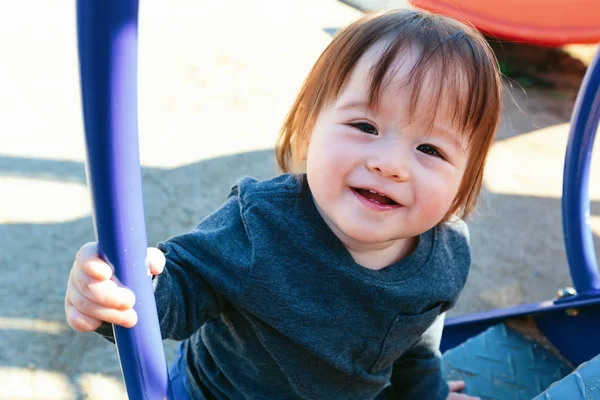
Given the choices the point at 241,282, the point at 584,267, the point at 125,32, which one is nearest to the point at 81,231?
the point at 241,282

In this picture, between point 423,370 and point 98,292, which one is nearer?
point 98,292

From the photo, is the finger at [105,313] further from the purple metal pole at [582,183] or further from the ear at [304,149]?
the purple metal pole at [582,183]

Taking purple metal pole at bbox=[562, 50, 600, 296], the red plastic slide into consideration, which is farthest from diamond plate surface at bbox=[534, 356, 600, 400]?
the red plastic slide

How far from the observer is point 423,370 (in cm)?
109

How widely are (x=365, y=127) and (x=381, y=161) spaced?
0.19 feet

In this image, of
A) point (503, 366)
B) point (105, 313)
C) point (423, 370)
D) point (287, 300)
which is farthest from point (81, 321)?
point (503, 366)

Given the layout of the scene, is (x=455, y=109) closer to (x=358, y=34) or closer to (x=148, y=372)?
(x=358, y=34)

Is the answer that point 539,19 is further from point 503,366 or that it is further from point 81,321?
point 81,321

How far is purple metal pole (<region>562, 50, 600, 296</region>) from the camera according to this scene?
127 cm

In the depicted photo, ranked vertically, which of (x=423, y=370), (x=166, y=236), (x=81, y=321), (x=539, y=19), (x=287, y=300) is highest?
(x=81, y=321)

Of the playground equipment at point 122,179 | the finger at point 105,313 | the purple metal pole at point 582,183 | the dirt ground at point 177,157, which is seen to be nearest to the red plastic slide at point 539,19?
the dirt ground at point 177,157

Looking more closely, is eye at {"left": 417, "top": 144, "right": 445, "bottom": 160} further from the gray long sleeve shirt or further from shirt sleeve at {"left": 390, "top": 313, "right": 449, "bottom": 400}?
shirt sleeve at {"left": 390, "top": 313, "right": 449, "bottom": 400}

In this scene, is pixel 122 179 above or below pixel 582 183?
above

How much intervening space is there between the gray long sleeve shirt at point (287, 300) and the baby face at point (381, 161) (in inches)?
2.7
